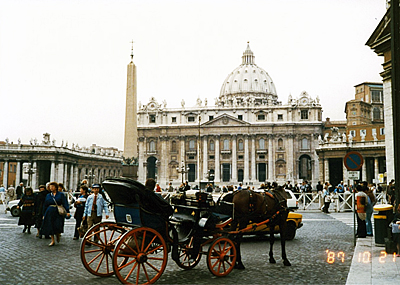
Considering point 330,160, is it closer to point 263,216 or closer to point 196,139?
point 196,139

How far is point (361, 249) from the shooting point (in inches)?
376

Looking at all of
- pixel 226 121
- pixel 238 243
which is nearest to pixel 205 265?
pixel 238 243

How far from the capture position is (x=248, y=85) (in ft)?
310

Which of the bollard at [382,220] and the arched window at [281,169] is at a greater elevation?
the arched window at [281,169]

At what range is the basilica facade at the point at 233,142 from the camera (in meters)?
72.1

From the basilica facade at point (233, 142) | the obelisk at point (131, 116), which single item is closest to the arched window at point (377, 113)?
the basilica facade at point (233, 142)

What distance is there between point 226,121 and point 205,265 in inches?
2582

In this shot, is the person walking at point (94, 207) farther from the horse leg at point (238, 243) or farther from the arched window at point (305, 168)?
the arched window at point (305, 168)

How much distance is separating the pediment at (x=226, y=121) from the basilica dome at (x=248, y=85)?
18083 mm

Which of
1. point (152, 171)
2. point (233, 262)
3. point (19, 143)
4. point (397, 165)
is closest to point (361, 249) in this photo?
point (397, 165)

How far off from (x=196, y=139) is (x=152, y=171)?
9877 millimetres

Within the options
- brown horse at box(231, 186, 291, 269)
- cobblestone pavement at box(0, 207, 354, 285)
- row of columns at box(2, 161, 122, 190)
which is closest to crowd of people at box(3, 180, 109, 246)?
cobblestone pavement at box(0, 207, 354, 285)

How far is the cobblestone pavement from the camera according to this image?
266 inches

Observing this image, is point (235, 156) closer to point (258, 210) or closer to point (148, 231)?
point (258, 210)
